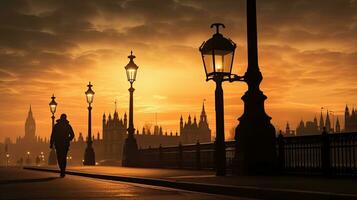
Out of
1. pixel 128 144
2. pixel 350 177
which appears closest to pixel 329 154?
pixel 350 177

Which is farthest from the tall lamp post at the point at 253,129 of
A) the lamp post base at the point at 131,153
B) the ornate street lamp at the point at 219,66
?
the lamp post base at the point at 131,153

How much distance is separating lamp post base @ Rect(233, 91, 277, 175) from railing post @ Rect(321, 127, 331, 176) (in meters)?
1.49

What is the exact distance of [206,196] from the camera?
12297 millimetres

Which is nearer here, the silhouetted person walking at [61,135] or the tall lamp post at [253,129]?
the tall lamp post at [253,129]

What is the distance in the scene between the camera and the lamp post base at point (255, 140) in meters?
17.1

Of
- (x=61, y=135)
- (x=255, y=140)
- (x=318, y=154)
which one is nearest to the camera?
(x=318, y=154)

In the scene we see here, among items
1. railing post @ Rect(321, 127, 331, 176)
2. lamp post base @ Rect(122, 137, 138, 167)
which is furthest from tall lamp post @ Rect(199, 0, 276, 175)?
lamp post base @ Rect(122, 137, 138, 167)

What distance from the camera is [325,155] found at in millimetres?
16094

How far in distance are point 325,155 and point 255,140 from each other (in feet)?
6.63

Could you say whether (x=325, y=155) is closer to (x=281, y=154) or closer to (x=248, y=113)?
(x=281, y=154)

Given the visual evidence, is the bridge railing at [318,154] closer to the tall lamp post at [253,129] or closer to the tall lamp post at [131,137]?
the tall lamp post at [253,129]

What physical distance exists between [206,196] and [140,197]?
1311 millimetres

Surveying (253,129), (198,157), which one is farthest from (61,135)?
(253,129)

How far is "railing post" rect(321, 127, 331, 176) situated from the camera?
52.6 feet
